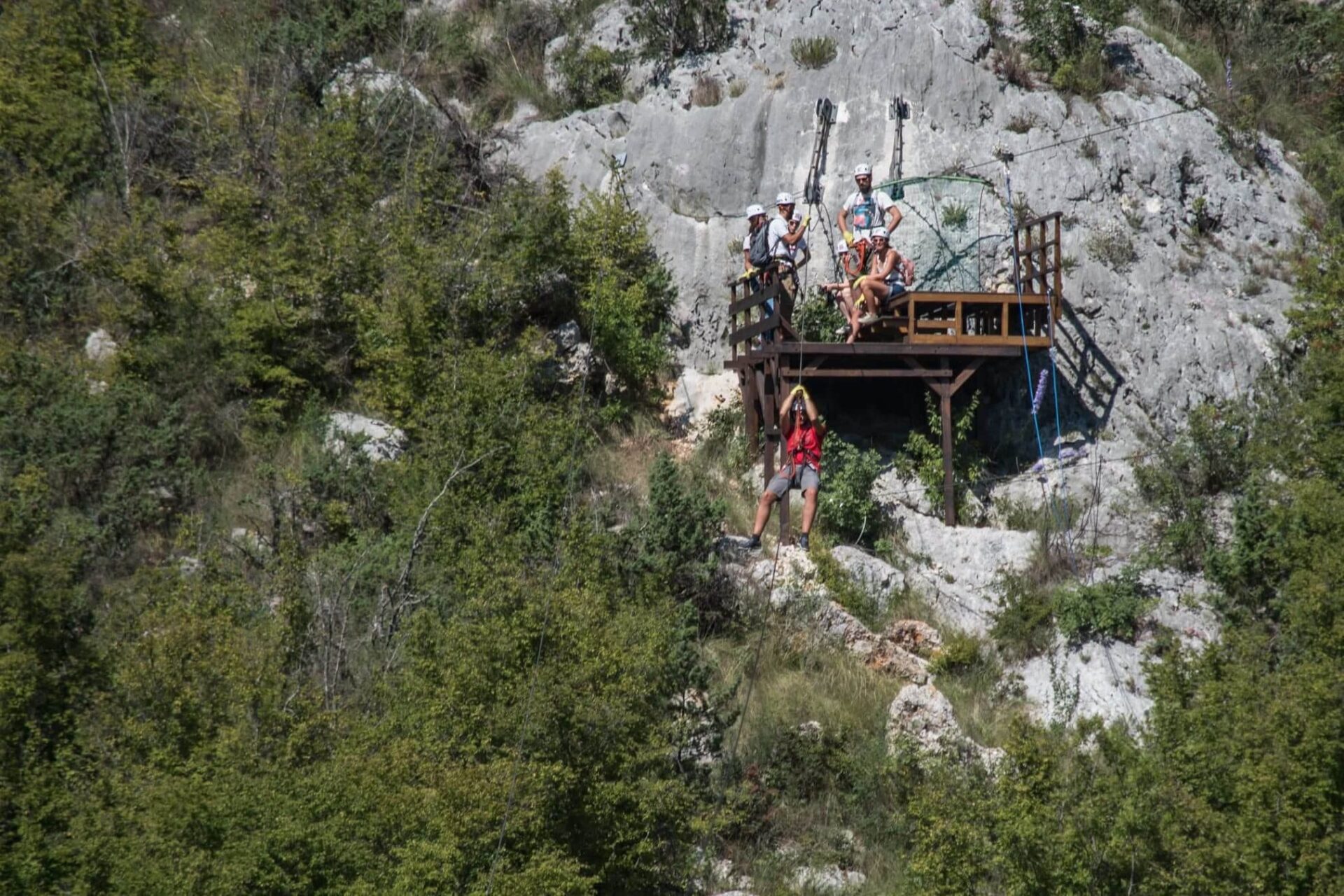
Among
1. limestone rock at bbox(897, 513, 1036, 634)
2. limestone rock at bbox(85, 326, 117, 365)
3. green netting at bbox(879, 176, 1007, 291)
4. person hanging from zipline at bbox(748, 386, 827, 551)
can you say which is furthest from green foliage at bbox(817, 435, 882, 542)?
limestone rock at bbox(85, 326, 117, 365)

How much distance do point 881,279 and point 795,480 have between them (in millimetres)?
2734

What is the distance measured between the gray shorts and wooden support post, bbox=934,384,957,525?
176 cm

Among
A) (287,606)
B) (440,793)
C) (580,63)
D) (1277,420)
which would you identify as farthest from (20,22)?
(1277,420)

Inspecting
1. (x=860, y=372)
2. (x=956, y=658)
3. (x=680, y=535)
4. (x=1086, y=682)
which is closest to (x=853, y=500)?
(x=860, y=372)

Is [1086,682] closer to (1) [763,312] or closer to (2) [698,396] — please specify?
(1) [763,312]

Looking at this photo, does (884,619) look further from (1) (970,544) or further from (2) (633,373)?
(2) (633,373)

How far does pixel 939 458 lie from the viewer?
15.5 m

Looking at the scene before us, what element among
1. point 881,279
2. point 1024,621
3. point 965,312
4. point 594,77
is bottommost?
point 1024,621

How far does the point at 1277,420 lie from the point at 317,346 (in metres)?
11.1

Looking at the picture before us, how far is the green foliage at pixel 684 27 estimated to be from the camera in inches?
781

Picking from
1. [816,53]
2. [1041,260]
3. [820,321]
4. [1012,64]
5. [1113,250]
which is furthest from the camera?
[816,53]

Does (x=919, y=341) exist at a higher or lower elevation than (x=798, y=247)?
lower

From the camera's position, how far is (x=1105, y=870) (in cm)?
930

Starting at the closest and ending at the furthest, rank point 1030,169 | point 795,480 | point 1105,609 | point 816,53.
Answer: point 1105,609 < point 795,480 < point 1030,169 < point 816,53
